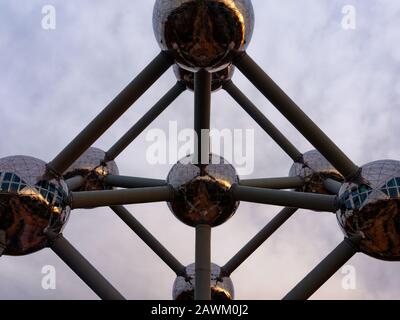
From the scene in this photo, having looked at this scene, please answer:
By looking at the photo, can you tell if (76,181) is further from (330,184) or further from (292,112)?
(292,112)

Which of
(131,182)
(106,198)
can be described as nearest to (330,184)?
(131,182)

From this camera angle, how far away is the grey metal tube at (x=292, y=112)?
17.2ft

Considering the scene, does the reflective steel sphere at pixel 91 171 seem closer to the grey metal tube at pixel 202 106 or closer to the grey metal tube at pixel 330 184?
the grey metal tube at pixel 202 106

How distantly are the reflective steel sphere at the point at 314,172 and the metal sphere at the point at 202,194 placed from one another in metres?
2.54

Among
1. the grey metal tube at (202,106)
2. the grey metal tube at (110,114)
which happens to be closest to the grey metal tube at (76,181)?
the grey metal tube at (202,106)

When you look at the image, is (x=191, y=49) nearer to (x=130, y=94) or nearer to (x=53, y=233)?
(x=130, y=94)

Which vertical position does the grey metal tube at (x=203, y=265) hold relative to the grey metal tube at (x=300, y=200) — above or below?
below

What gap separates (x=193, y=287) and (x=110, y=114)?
4.08m

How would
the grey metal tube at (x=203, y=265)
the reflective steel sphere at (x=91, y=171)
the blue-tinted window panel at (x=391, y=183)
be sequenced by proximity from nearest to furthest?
the blue-tinted window panel at (x=391, y=183) < the grey metal tube at (x=203, y=265) < the reflective steel sphere at (x=91, y=171)

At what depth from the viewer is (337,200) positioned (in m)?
5.61

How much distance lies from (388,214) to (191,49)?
8.13 feet

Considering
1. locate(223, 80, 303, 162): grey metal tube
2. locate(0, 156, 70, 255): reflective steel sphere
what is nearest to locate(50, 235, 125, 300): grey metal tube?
locate(0, 156, 70, 255): reflective steel sphere

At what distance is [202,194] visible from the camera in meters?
6.53
